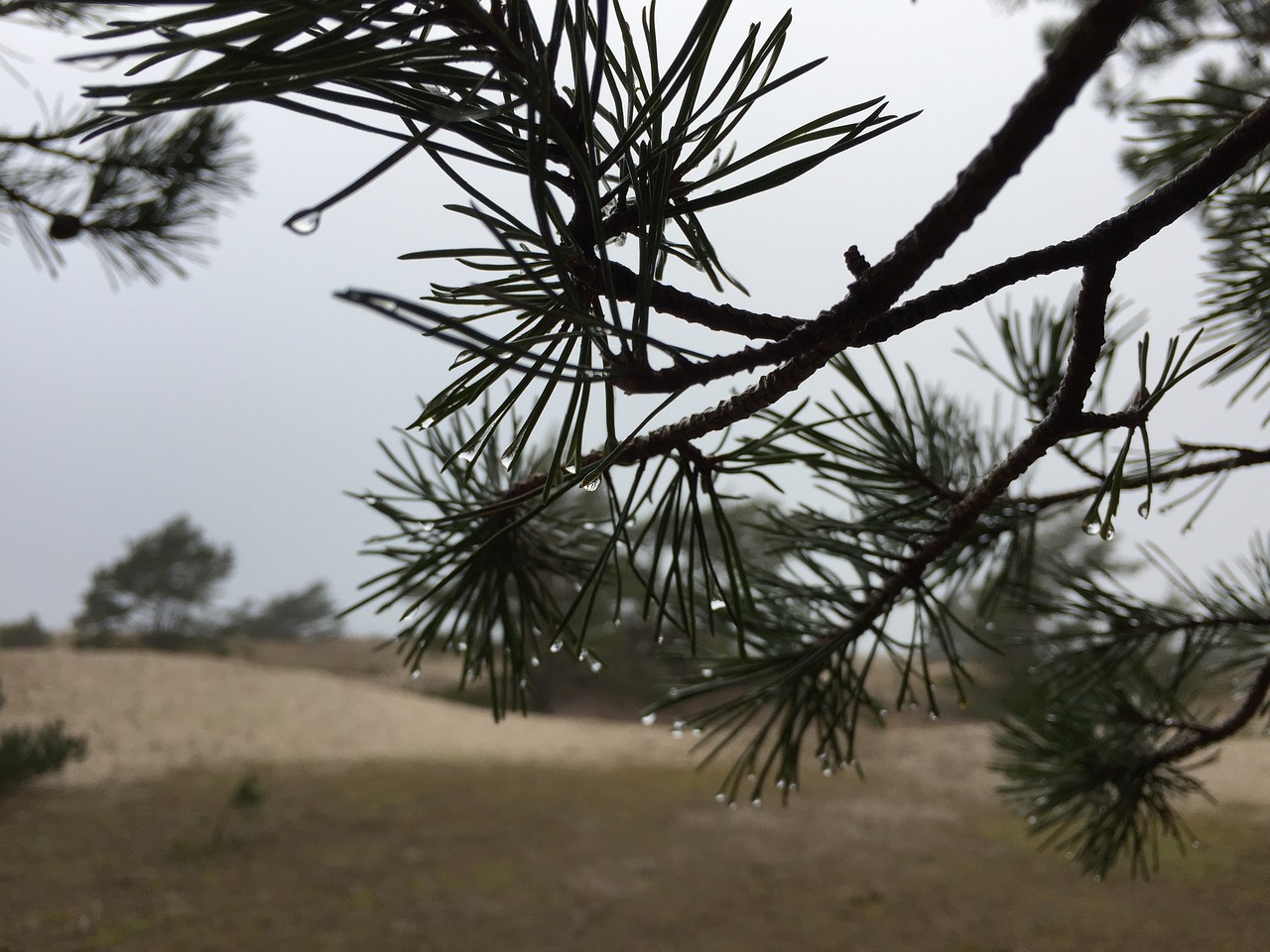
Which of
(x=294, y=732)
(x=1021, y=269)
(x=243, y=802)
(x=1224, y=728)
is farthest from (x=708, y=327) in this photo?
(x=294, y=732)

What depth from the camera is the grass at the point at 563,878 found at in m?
0.65

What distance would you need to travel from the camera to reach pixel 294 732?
1.48 m

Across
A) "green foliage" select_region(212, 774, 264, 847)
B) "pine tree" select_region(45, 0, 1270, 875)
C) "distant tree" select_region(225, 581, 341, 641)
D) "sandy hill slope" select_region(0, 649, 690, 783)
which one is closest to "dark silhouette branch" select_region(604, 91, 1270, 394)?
"pine tree" select_region(45, 0, 1270, 875)

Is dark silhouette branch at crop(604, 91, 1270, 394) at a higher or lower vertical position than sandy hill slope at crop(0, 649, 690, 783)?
higher

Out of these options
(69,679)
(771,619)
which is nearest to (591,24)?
(771,619)

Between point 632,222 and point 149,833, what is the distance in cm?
101

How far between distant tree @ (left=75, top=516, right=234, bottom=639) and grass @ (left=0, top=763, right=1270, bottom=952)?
128 inches

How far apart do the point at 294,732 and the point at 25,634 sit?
2.15m

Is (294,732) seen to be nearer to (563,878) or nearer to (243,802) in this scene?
(243,802)

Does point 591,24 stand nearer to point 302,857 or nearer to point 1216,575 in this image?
point 1216,575

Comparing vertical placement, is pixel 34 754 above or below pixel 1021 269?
below

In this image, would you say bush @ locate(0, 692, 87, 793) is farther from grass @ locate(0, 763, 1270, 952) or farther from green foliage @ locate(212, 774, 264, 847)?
green foliage @ locate(212, 774, 264, 847)

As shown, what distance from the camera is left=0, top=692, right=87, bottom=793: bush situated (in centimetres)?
95

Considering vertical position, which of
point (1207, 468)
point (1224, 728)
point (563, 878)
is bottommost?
point (563, 878)
